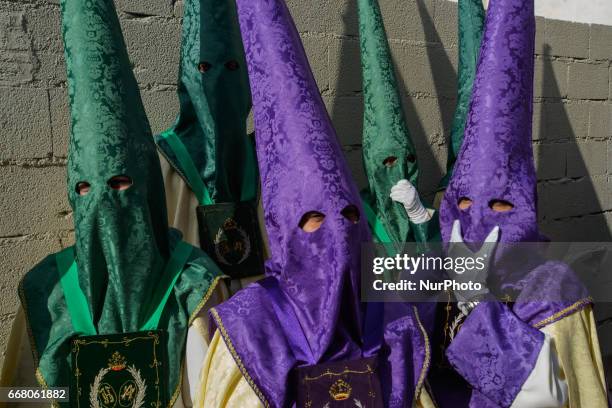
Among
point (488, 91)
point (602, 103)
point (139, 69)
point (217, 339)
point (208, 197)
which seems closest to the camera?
point (217, 339)

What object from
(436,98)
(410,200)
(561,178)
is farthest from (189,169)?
(561,178)

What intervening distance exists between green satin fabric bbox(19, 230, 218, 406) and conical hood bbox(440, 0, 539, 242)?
966 millimetres

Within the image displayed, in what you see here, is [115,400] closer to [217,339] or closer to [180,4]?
[217,339]

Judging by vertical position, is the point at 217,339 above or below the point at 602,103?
below

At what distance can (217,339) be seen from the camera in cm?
196

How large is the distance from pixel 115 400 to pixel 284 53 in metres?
1.22

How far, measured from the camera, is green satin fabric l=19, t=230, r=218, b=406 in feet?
6.77

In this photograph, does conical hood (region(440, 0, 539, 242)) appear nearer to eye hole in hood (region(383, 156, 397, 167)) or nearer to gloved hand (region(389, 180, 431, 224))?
gloved hand (region(389, 180, 431, 224))

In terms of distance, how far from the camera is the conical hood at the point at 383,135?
321cm

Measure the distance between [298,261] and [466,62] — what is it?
7.48ft

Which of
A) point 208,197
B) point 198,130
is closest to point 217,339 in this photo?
point 208,197

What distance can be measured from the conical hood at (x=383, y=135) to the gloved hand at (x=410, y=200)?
6 cm

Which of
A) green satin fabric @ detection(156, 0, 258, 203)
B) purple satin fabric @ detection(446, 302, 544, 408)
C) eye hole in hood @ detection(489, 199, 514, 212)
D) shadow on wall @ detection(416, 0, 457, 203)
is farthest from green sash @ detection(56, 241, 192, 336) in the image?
shadow on wall @ detection(416, 0, 457, 203)

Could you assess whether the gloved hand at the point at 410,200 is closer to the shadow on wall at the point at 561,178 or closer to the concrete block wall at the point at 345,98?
the concrete block wall at the point at 345,98
